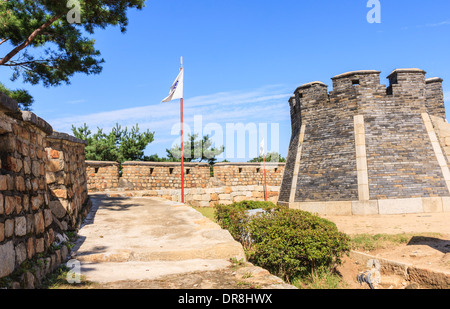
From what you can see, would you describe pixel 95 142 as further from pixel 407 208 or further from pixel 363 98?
pixel 407 208

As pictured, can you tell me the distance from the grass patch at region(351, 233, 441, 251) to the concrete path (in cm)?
403

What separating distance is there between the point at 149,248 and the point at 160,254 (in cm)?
32

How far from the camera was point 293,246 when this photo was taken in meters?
5.55

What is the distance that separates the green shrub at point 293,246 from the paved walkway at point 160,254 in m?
0.96

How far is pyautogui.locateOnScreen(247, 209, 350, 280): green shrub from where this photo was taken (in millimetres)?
5449

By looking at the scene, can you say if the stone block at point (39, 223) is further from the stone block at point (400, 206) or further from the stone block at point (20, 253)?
the stone block at point (400, 206)

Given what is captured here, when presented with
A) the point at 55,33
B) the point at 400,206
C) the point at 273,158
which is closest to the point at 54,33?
the point at 55,33

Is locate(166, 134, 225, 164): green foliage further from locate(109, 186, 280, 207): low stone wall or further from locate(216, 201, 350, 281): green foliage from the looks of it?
locate(216, 201, 350, 281): green foliage

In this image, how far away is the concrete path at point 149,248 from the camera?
343 centimetres

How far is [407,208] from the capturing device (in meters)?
12.6

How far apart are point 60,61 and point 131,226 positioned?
6.73 meters

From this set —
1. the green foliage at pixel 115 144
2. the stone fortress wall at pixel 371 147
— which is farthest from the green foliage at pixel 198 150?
the stone fortress wall at pixel 371 147
